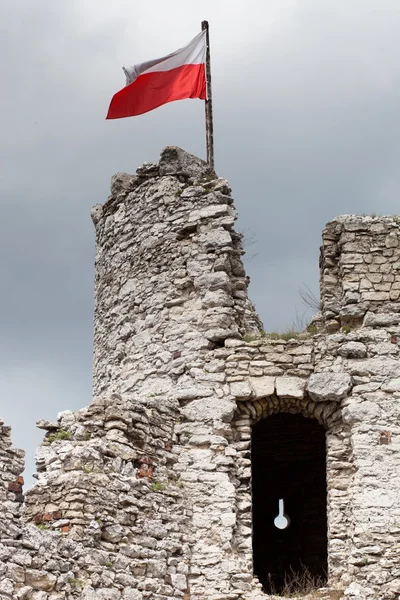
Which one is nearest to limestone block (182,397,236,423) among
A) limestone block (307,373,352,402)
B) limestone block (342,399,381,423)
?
limestone block (307,373,352,402)

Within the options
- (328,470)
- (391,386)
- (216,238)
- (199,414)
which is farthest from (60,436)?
(391,386)

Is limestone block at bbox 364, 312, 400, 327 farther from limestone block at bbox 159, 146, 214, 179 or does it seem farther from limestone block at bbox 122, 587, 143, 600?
limestone block at bbox 122, 587, 143, 600

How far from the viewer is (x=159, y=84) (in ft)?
54.3

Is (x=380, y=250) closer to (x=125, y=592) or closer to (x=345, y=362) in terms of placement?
(x=345, y=362)

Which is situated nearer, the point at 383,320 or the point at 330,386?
the point at 330,386

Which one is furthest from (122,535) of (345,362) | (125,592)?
(345,362)

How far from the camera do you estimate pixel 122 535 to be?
40.8 feet

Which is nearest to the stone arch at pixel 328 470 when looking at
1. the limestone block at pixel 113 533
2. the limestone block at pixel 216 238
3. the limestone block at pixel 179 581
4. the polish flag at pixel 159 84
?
the limestone block at pixel 179 581

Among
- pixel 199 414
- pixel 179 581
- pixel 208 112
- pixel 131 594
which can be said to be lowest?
pixel 131 594

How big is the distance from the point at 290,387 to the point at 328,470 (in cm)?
112

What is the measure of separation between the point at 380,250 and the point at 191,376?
2.96m

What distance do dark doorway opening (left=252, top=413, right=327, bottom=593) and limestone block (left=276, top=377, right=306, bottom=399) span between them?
12.5ft

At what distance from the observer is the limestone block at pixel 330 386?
13914 millimetres

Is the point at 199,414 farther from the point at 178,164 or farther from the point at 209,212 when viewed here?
the point at 178,164
